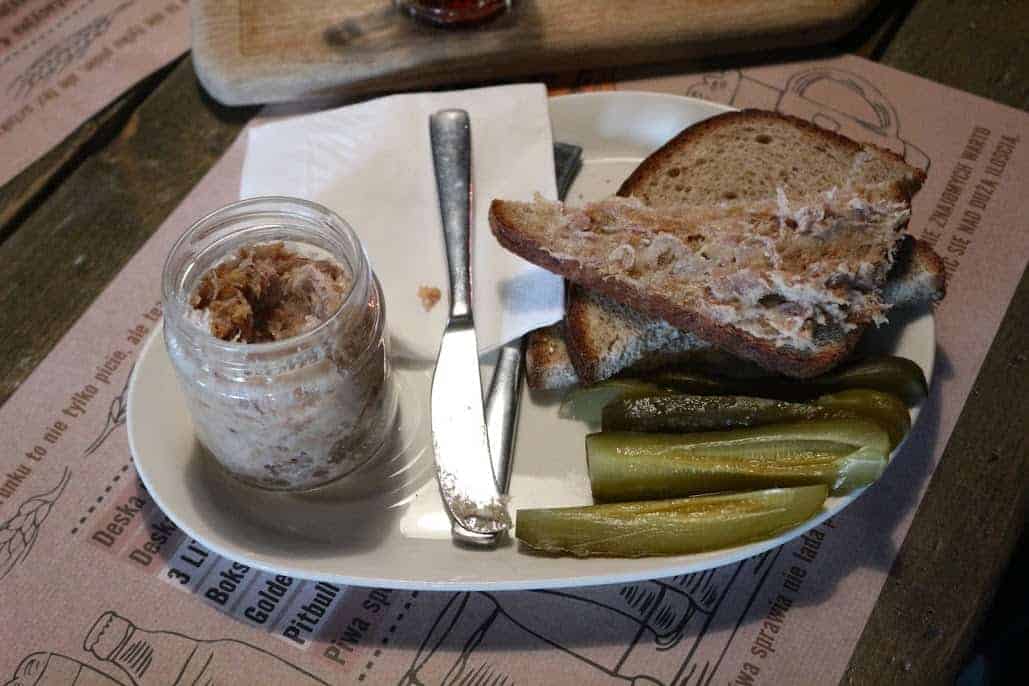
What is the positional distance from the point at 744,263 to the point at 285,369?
2.45 feet

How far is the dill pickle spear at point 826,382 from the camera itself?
4.07 feet

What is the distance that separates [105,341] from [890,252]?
150 centimetres

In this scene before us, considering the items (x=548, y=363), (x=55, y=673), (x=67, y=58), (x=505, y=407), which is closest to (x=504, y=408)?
(x=505, y=407)

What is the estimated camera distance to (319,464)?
1.22 meters

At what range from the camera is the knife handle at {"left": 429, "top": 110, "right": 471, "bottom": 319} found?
1.39 metres

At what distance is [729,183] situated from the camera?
1548 millimetres

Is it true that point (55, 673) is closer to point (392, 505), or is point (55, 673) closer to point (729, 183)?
point (392, 505)

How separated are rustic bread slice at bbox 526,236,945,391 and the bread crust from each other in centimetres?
4

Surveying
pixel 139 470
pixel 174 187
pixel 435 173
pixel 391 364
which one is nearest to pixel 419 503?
pixel 391 364

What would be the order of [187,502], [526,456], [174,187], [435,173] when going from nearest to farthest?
[187,502] < [526,456] < [435,173] < [174,187]

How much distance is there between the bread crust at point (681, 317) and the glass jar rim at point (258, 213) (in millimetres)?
310

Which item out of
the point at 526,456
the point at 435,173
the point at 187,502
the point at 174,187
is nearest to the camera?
the point at 187,502

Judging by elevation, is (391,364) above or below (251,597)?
above

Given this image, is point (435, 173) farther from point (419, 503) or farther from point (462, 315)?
point (419, 503)
